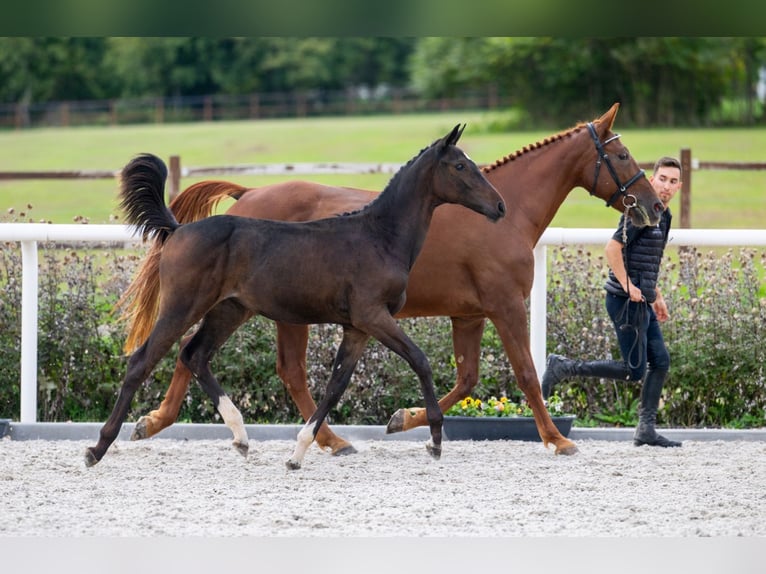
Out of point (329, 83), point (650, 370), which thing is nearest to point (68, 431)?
point (650, 370)

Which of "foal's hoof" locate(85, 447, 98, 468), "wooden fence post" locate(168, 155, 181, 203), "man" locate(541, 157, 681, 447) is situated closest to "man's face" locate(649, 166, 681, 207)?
"man" locate(541, 157, 681, 447)

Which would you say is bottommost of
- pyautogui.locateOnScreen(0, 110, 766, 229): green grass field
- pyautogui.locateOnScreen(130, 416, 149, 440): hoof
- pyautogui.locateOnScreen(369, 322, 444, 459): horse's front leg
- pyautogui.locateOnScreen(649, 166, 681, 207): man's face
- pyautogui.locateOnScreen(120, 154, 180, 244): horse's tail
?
pyautogui.locateOnScreen(130, 416, 149, 440): hoof

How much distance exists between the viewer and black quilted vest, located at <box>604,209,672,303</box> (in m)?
6.98

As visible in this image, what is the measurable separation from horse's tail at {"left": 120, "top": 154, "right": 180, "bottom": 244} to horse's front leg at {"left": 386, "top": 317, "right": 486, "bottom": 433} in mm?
1693

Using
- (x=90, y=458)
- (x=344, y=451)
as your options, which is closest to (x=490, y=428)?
(x=344, y=451)

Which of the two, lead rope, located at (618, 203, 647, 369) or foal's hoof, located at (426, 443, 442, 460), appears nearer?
foal's hoof, located at (426, 443, 442, 460)

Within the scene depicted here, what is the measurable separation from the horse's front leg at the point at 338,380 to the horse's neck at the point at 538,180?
1.19m

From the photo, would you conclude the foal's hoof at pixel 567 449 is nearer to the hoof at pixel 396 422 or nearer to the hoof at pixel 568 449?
the hoof at pixel 568 449

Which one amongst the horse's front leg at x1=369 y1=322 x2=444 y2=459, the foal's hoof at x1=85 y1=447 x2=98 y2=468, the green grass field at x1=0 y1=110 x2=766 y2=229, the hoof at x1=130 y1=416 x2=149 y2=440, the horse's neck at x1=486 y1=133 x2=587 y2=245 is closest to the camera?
the horse's front leg at x1=369 y1=322 x2=444 y2=459

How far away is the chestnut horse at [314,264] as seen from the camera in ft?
20.0

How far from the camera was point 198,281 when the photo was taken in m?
6.12

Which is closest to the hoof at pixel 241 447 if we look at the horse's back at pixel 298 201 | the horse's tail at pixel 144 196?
the horse's tail at pixel 144 196

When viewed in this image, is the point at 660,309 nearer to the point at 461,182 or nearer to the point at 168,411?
the point at 461,182

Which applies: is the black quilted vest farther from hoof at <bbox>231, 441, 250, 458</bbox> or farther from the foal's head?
hoof at <bbox>231, 441, 250, 458</bbox>
